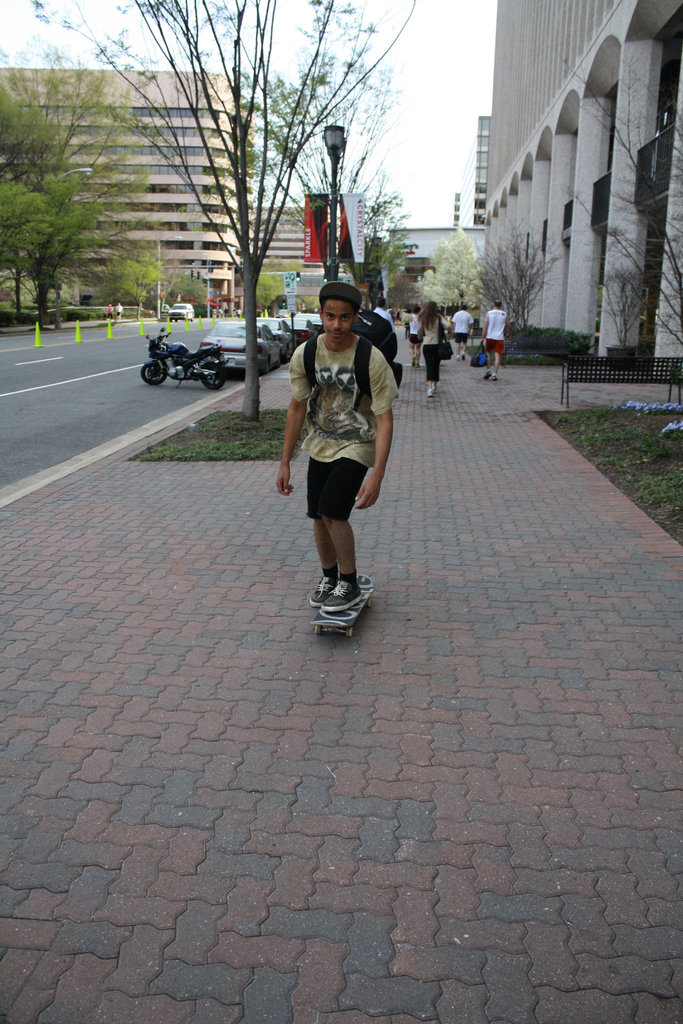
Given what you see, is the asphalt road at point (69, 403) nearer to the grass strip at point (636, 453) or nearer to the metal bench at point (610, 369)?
the grass strip at point (636, 453)

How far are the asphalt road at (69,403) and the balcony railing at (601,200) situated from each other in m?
12.8

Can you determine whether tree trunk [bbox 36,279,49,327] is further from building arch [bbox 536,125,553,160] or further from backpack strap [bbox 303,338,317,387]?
backpack strap [bbox 303,338,317,387]

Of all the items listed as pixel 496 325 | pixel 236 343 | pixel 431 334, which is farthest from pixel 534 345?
pixel 431 334

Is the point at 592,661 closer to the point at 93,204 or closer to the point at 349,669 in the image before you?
the point at 349,669

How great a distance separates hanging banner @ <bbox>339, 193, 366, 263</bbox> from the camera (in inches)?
859

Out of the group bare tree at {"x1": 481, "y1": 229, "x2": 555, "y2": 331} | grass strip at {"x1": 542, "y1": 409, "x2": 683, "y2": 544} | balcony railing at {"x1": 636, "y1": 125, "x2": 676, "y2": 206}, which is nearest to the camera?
grass strip at {"x1": 542, "y1": 409, "x2": 683, "y2": 544}

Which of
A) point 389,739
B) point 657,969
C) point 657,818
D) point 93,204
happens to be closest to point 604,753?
point 657,818

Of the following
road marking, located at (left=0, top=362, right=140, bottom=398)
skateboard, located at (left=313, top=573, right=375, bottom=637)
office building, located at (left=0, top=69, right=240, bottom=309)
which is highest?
office building, located at (left=0, top=69, right=240, bottom=309)

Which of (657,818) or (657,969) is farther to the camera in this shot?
(657,818)

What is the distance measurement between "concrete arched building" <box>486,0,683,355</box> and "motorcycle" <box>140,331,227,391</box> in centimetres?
873

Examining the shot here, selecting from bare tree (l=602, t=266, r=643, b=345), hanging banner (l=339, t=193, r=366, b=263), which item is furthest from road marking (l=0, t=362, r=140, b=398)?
bare tree (l=602, t=266, r=643, b=345)

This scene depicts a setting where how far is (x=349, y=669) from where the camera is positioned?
429 centimetres

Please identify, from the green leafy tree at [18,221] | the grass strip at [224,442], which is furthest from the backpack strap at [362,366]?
the green leafy tree at [18,221]

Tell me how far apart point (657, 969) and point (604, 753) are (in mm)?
1175
